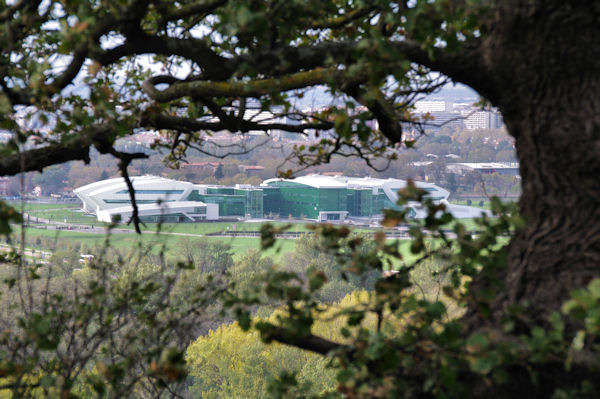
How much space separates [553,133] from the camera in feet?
7.34

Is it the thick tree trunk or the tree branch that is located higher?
A: the thick tree trunk

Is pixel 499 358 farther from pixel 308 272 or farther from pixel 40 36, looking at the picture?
pixel 40 36

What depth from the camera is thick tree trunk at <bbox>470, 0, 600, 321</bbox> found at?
2178mm

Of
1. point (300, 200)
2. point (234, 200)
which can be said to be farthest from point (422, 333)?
point (300, 200)

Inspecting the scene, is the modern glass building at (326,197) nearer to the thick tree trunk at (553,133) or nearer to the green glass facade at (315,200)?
the green glass facade at (315,200)

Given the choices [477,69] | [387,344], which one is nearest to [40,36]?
[477,69]

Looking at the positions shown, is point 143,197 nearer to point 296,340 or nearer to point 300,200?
point 300,200

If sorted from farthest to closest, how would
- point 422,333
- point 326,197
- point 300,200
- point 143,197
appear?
point 300,200 < point 326,197 < point 143,197 < point 422,333

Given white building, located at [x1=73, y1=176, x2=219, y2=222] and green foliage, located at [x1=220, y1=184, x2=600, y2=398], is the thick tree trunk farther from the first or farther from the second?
white building, located at [x1=73, y1=176, x2=219, y2=222]

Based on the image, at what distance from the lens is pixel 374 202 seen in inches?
3004

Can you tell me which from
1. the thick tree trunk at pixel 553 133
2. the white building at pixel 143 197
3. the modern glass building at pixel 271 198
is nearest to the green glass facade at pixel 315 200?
the modern glass building at pixel 271 198

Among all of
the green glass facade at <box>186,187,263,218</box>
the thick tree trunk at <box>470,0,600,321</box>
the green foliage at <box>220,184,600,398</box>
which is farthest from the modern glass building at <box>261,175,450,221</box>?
the green foliage at <box>220,184,600,398</box>

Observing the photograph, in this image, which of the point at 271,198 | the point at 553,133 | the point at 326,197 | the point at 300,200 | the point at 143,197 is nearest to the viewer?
the point at 553,133

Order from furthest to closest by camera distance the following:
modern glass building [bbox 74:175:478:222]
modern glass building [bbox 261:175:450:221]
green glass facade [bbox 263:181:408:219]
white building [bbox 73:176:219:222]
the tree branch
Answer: green glass facade [bbox 263:181:408:219], modern glass building [bbox 261:175:450:221], modern glass building [bbox 74:175:478:222], white building [bbox 73:176:219:222], the tree branch
